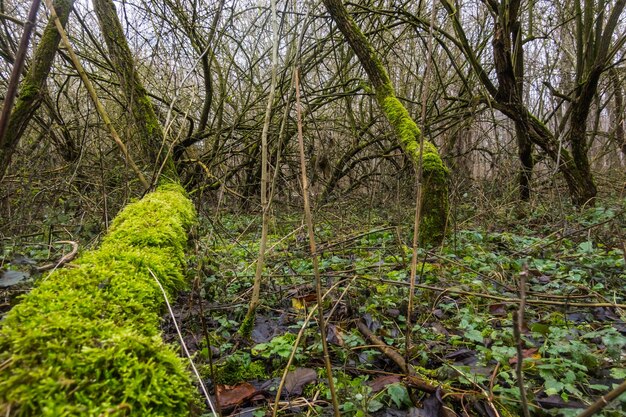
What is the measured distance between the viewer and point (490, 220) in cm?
473

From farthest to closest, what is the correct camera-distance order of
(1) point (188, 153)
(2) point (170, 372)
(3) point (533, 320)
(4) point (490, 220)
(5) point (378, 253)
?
(1) point (188, 153) → (4) point (490, 220) → (5) point (378, 253) → (3) point (533, 320) → (2) point (170, 372)

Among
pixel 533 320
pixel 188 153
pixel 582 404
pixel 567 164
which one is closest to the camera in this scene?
pixel 582 404

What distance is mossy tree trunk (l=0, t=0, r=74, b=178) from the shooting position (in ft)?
9.68

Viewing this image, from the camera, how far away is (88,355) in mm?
876

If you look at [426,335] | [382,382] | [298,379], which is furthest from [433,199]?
[298,379]

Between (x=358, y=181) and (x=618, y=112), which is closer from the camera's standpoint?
(x=618, y=112)

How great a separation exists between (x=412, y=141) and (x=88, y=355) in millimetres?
3711

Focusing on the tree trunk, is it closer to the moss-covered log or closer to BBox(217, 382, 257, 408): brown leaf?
BBox(217, 382, 257, 408): brown leaf

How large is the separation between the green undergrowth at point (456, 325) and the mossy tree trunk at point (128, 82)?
65.7 inches

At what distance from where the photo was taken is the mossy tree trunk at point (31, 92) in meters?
2.95

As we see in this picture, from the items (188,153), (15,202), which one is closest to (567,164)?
(188,153)

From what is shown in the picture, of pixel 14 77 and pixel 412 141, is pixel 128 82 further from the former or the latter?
pixel 14 77

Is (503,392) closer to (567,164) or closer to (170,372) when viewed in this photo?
(170,372)

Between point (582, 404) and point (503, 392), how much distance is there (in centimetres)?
29
